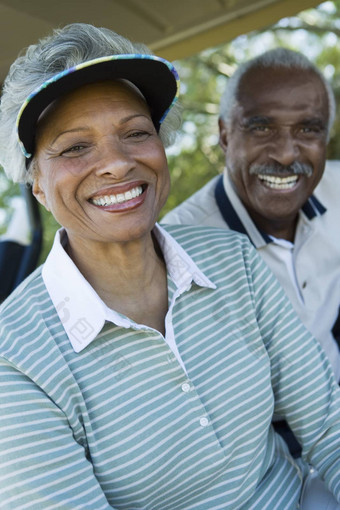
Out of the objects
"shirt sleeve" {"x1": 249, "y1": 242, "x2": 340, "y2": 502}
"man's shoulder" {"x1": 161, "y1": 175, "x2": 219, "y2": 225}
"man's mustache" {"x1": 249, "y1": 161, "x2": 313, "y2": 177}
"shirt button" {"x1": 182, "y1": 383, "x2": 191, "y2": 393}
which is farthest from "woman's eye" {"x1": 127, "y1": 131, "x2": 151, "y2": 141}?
"man's mustache" {"x1": 249, "y1": 161, "x2": 313, "y2": 177}

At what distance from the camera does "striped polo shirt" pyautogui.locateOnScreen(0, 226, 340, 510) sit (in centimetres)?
133

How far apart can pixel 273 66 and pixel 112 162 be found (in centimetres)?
121

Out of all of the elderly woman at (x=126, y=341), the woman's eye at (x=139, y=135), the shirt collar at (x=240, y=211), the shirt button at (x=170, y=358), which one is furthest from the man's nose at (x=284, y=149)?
the shirt button at (x=170, y=358)

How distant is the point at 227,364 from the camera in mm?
1642

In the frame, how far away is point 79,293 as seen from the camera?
155 cm

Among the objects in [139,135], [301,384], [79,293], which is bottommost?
[301,384]

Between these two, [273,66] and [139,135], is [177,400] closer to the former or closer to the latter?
[139,135]

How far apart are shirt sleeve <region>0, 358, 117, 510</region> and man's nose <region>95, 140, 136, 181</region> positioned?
0.49m

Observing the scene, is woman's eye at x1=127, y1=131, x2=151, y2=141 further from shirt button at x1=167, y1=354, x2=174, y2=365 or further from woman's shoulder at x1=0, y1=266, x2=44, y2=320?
shirt button at x1=167, y1=354, x2=174, y2=365

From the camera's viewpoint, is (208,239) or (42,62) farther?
(208,239)

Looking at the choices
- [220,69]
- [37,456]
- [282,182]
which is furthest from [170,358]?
[220,69]

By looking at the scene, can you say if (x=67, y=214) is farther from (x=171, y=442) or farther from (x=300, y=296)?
(x=300, y=296)

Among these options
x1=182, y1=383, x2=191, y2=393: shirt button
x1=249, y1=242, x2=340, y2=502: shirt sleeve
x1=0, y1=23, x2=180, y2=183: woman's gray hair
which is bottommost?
x1=249, y1=242, x2=340, y2=502: shirt sleeve

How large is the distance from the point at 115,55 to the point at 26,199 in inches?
54.4
